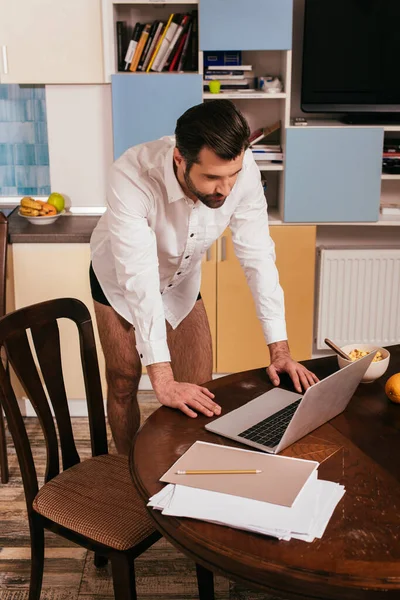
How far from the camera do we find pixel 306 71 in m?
3.43

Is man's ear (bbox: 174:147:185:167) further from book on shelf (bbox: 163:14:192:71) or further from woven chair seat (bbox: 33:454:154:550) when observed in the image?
book on shelf (bbox: 163:14:192:71)

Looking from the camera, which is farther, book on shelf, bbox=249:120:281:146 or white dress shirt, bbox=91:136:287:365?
book on shelf, bbox=249:120:281:146

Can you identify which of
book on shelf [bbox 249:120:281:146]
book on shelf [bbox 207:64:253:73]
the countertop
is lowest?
the countertop

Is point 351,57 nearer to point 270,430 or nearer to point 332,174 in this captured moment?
point 332,174

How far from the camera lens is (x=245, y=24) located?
10.6 ft

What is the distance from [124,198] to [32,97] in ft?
6.40

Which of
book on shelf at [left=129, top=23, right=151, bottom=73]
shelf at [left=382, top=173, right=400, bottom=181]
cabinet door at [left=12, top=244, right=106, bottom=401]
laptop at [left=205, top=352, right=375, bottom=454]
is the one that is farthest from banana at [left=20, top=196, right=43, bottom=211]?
laptop at [left=205, top=352, right=375, bottom=454]

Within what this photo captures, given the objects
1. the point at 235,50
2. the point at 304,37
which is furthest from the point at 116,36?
the point at 304,37

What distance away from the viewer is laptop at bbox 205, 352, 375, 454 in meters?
1.50

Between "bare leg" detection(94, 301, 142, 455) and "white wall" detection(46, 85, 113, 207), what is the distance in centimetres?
144

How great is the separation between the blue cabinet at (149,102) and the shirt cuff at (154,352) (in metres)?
1.65

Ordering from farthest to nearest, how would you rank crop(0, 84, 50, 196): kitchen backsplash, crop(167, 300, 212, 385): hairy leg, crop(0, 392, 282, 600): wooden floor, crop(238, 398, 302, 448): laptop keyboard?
crop(0, 84, 50, 196): kitchen backsplash → crop(167, 300, 212, 385): hairy leg → crop(0, 392, 282, 600): wooden floor → crop(238, 398, 302, 448): laptop keyboard

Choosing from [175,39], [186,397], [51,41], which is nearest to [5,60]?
[51,41]

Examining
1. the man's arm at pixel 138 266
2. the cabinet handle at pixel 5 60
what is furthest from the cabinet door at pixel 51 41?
the man's arm at pixel 138 266
